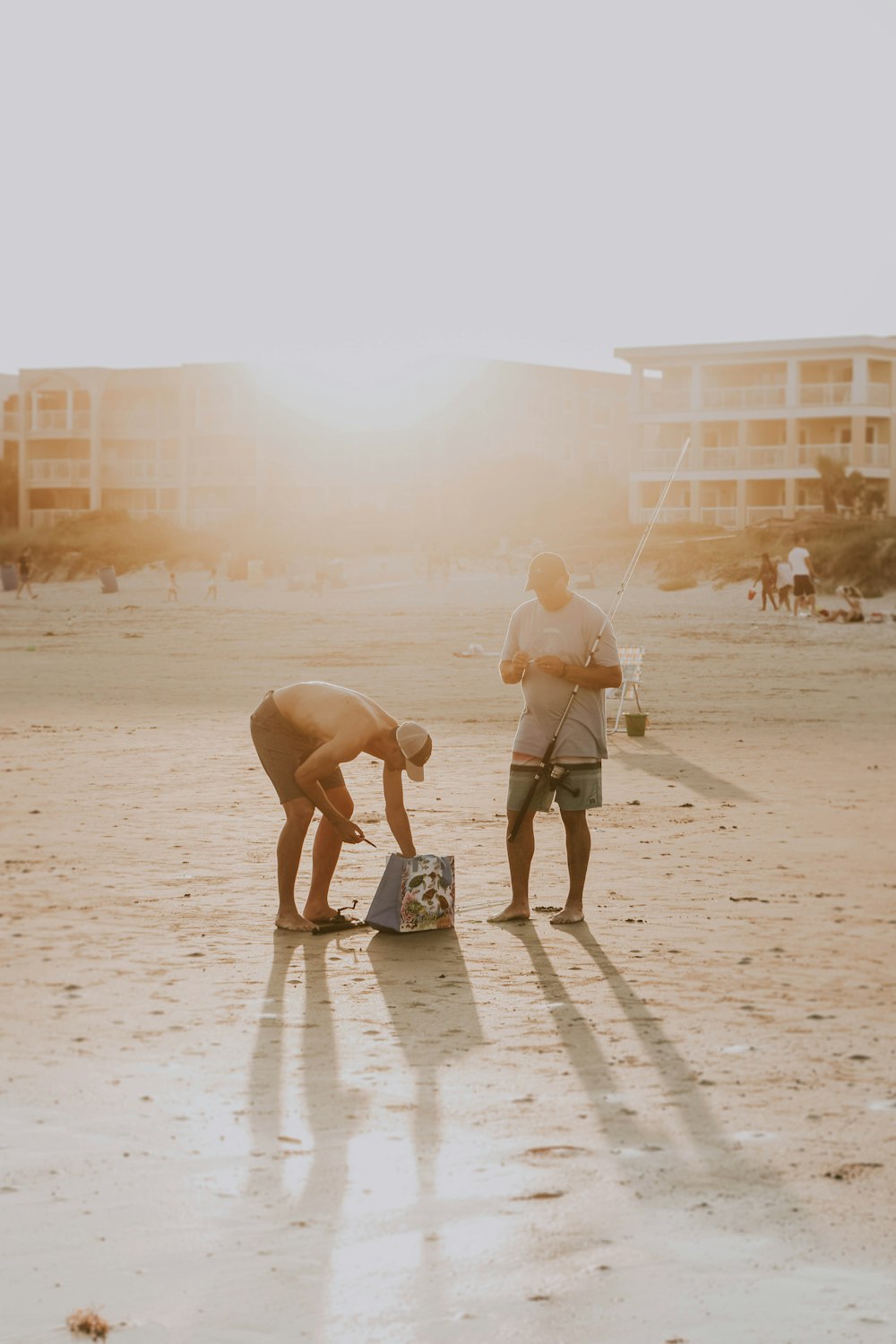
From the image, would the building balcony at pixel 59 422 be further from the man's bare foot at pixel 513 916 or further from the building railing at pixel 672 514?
the man's bare foot at pixel 513 916

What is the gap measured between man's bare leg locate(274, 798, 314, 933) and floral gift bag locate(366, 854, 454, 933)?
0.33 m

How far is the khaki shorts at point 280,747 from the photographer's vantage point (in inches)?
298

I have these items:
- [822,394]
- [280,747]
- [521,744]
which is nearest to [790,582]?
[822,394]

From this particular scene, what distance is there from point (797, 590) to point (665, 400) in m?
29.0

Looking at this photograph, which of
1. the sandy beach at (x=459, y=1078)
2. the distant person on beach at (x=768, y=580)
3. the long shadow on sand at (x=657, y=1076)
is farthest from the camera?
the distant person on beach at (x=768, y=580)

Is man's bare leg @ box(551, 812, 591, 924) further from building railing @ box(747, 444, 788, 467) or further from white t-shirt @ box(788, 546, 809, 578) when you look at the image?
building railing @ box(747, 444, 788, 467)

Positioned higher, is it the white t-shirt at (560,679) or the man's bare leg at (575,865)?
the white t-shirt at (560,679)

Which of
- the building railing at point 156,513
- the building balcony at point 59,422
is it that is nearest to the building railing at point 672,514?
the building railing at point 156,513

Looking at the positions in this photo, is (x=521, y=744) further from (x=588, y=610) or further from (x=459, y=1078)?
(x=459, y=1078)

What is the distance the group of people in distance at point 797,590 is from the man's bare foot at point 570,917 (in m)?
23.2

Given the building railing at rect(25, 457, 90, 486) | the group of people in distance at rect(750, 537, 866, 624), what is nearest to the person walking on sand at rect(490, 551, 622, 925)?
the group of people in distance at rect(750, 537, 866, 624)

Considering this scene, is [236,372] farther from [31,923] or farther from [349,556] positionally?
[31,923]

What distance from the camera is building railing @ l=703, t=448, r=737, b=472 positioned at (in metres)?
56.8

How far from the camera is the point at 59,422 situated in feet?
237
